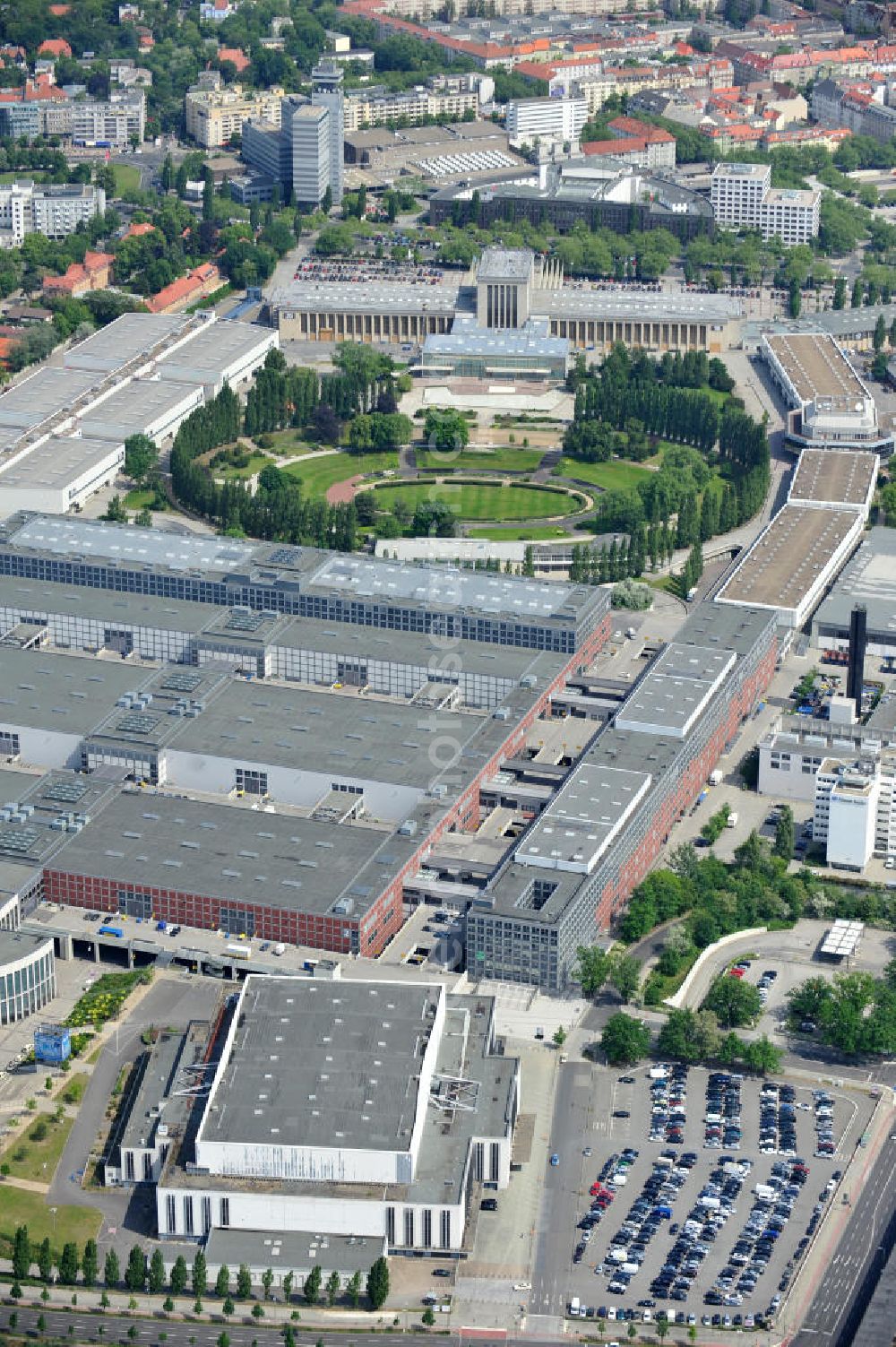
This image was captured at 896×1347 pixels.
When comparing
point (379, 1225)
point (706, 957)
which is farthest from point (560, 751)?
point (379, 1225)

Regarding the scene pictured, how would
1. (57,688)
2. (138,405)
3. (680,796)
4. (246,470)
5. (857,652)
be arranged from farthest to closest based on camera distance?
(138,405)
(246,470)
(857,652)
(57,688)
(680,796)

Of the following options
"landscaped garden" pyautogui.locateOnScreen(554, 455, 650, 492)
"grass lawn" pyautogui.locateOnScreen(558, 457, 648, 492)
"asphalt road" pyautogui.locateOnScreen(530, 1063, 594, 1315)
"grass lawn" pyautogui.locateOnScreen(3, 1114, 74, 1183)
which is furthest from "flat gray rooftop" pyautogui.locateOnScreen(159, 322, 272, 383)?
"grass lawn" pyautogui.locateOnScreen(3, 1114, 74, 1183)

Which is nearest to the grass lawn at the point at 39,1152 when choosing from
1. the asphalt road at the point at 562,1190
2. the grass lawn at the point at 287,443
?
the asphalt road at the point at 562,1190

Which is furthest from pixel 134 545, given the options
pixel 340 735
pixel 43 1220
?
pixel 43 1220

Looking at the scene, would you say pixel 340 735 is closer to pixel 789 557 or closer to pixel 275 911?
pixel 275 911

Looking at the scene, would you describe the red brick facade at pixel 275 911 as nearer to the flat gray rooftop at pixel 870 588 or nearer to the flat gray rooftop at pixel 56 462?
the flat gray rooftop at pixel 870 588

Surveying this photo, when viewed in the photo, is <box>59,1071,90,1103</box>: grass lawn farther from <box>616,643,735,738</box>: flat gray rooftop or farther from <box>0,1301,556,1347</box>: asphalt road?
<box>616,643,735,738</box>: flat gray rooftop

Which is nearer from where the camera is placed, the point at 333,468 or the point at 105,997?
the point at 105,997
